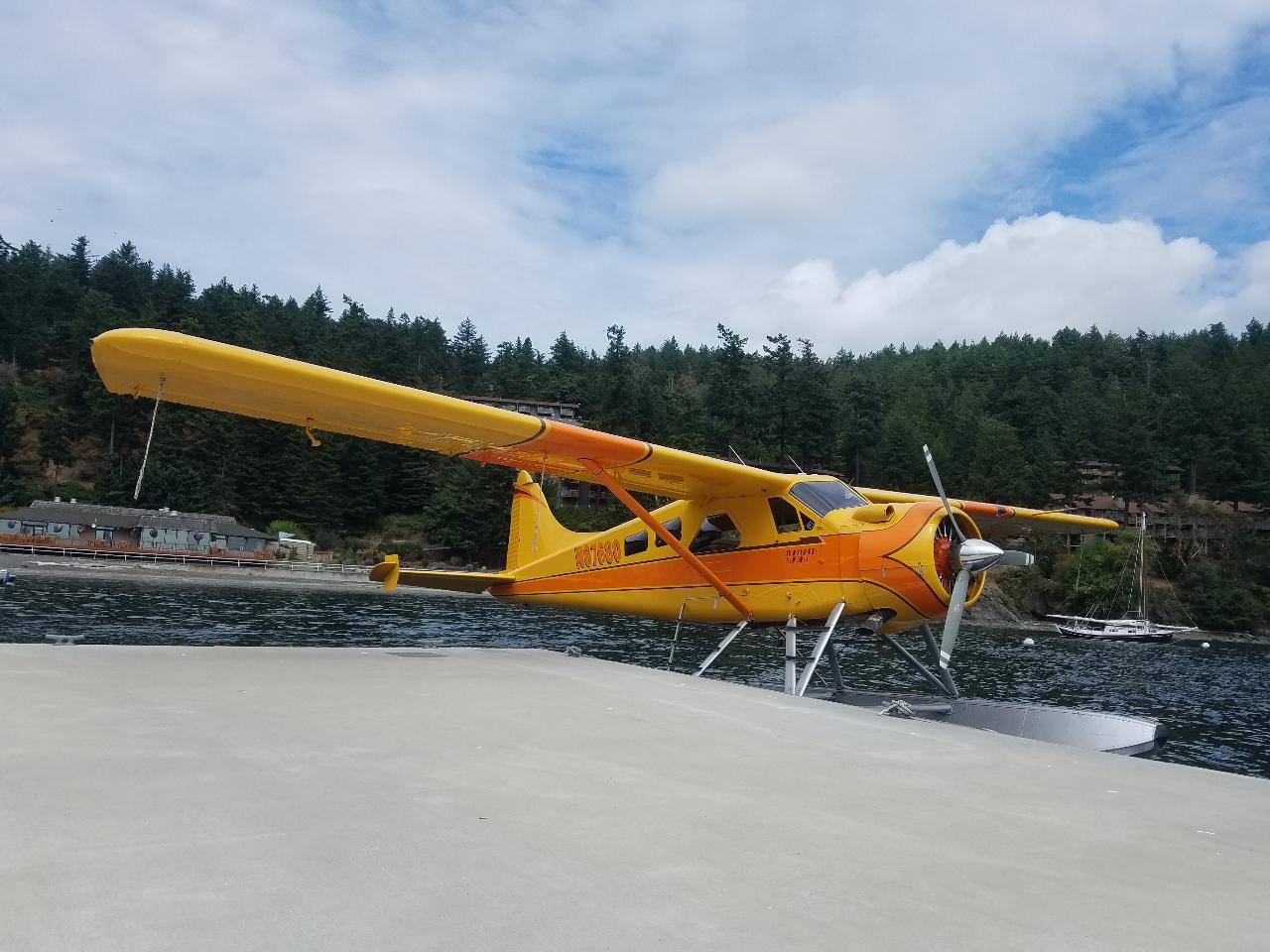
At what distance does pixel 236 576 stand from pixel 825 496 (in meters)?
51.1

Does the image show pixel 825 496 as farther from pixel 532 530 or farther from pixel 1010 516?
pixel 532 530

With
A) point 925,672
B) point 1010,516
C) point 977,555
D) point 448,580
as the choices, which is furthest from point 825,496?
point 448,580

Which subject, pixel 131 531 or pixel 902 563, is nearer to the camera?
pixel 902 563

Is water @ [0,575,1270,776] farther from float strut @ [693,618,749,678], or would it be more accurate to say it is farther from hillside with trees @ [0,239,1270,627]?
hillside with trees @ [0,239,1270,627]

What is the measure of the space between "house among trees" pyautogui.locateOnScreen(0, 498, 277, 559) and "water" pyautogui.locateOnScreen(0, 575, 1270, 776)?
23160 mm

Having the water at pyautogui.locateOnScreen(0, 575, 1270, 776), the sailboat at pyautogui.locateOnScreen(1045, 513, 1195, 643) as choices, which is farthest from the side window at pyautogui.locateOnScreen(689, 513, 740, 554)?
the sailboat at pyautogui.locateOnScreen(1045, 513, 1195, 643)

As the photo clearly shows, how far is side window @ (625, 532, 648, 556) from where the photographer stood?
13.3 metres

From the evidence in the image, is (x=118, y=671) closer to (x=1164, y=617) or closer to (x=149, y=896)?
(x=149, y=896)

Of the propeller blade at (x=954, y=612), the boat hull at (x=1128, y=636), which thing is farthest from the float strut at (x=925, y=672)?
the boat hull at (x=1128, y=636)

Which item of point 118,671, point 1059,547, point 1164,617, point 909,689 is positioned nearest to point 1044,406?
point 1059,547

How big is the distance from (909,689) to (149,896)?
13553 mm

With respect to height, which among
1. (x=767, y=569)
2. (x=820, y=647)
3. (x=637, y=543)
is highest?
(x=637, y=543)

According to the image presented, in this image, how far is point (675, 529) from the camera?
43.5 feet

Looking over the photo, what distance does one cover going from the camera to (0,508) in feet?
211
